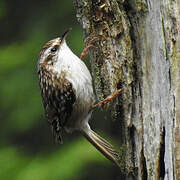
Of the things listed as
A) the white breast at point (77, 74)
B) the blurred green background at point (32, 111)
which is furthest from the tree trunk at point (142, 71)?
the blurred green background at point (32, 111)

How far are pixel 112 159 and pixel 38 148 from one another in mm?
1562

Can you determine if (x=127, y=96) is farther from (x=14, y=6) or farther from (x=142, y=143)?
(x=14, y=6)

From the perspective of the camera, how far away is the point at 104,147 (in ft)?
12.7

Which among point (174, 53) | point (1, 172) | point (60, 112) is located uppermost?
point (174, 53)

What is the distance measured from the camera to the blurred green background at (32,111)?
400 centimetres

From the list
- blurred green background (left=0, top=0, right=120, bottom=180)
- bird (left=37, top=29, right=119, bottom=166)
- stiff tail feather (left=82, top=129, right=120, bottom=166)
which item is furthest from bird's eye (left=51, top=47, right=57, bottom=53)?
stiff tail feather (left=82, top=129, right=120, bottom=166)

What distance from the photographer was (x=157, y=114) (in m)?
2.99

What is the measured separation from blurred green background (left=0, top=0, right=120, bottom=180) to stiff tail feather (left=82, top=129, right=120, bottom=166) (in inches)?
3.2

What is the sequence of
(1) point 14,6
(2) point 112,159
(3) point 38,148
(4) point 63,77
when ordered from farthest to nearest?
1. (1) point 14,6
2. (3) point 38,148
3. (4) point 63,77
4. (2) point 112,159

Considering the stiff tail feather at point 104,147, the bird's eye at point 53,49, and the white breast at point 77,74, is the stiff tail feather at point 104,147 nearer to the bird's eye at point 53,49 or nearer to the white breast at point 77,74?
the white breast at point 77,74

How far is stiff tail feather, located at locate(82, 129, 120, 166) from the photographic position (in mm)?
3732

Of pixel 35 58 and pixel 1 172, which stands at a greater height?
pixel 35 58

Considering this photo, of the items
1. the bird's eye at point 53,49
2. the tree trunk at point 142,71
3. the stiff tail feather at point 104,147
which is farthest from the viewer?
the bird's eye at point 53,49

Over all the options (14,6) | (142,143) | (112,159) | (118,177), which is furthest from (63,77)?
(14,6)
